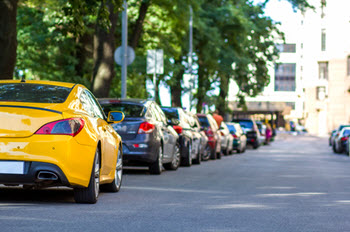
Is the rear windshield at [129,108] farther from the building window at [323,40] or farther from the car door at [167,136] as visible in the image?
the building window at [323,40]

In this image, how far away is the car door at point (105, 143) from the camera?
10.7 metres

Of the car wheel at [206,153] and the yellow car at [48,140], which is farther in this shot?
the car wheel at [206,153]

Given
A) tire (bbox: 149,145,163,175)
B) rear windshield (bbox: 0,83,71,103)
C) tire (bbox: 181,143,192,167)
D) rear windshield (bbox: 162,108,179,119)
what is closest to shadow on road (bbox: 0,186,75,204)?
rear windshield (bbox: 0,83,71,103)

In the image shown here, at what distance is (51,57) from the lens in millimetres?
35094

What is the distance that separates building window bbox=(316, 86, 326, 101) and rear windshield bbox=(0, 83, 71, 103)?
10670 cm

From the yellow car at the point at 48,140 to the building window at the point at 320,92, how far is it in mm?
106853

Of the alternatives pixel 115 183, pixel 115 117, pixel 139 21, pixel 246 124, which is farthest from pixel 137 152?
pixel 246 124

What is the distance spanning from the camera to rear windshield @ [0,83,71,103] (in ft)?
32.4

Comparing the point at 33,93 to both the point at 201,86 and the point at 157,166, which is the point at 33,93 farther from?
the point at 201,86

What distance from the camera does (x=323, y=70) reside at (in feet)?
375

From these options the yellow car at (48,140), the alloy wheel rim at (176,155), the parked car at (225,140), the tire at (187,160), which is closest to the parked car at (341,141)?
the parked car at (225,140)

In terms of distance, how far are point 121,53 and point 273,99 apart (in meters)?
126

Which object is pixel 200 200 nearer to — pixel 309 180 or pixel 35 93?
pixel 35 93

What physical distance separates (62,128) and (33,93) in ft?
3.02
